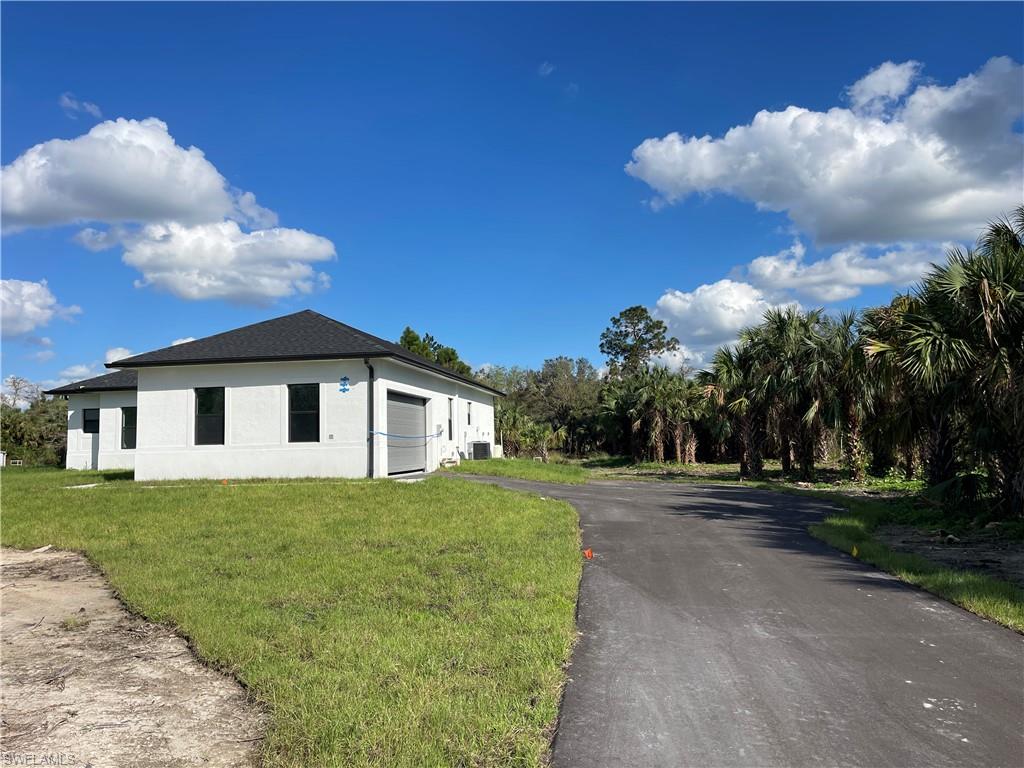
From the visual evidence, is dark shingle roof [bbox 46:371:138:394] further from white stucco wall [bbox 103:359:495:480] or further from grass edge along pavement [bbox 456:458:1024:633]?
grass edge along pavement [bbox 456:458:1024:633]

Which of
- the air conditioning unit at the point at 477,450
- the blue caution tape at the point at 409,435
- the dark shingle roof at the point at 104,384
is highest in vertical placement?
the dark shingle roof at the point at 104,384

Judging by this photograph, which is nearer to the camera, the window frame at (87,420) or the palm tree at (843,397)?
the palm tree at (843,397)

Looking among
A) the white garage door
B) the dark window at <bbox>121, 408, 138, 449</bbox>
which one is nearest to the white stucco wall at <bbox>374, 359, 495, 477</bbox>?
the white garage door

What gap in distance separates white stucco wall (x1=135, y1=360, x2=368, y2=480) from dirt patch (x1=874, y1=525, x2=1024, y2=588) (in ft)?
40.9

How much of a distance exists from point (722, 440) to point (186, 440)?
2649 cm

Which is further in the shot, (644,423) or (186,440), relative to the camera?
(644,423)

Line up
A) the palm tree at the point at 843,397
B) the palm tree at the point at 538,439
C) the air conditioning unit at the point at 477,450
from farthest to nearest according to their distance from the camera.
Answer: the palm tree at the point at 538,439 → the air conditioning unit at the point at 477,450 → the palm tree at the point at 843,397

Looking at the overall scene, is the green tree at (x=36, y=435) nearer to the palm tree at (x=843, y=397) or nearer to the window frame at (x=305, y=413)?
the window frame at (x=305, y=413)

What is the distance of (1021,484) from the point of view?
35.5 ft

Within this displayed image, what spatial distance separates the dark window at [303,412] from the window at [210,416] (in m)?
2.20

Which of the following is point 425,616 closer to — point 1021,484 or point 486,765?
point 486,765

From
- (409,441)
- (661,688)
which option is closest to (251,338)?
(409,441)

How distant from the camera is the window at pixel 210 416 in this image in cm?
1875

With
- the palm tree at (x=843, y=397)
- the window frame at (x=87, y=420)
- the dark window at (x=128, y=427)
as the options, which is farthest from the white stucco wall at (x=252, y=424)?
the palm tree at (x=843, y=397)
